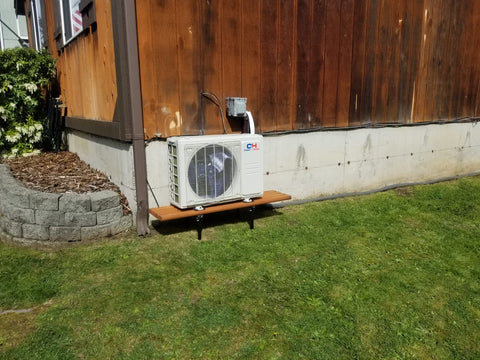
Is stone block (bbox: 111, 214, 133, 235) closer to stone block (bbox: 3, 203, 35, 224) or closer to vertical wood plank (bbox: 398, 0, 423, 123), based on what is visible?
stone block (bbox: 3, 203, 35, 224)

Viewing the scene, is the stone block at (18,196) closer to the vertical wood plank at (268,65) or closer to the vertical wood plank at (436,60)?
the vertical wood plank at (268,65)

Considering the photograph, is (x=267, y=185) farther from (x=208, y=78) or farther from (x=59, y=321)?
(x=59, y=321)

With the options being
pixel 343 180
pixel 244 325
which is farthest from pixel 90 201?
pixel 343 180

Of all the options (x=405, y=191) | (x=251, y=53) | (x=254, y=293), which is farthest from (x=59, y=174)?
(x=405, y=191)

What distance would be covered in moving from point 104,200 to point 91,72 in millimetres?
2187

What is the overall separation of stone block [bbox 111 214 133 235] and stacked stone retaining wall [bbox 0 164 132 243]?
0.01 metres

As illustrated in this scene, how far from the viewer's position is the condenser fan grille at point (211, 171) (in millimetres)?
4223

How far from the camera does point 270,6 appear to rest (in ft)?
16.6

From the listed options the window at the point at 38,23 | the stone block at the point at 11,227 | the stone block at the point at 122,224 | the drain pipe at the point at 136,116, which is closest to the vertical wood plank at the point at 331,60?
the drain pipe at the point at 136,116

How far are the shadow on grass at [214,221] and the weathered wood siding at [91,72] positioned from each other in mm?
1509

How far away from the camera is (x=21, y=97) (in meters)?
6.93

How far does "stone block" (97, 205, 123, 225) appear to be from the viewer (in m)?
4.34

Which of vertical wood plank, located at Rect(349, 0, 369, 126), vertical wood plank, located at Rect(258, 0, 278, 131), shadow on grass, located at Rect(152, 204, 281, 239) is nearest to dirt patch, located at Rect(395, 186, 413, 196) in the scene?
vertical wood plank, located at Rect(349, 0, 369, 126)

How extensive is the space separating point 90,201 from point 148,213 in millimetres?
670
